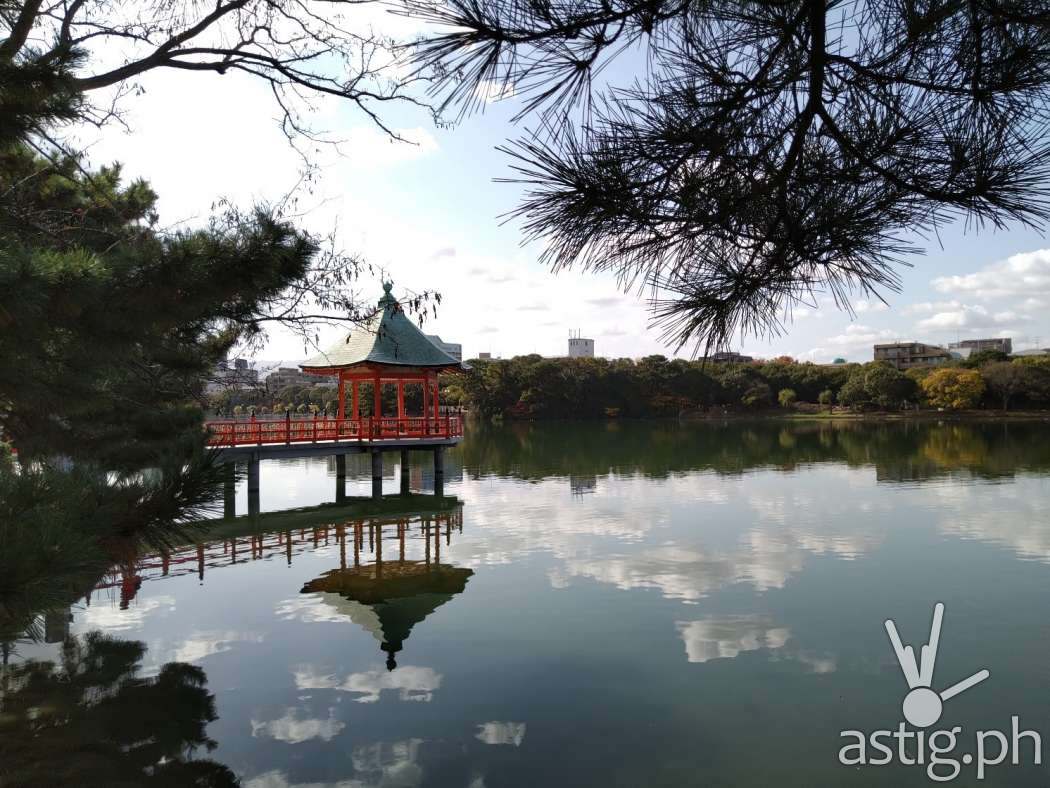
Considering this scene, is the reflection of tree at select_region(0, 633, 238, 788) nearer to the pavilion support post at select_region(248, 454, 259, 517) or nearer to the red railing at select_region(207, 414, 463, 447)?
the pavilion support post at select_region(248, 454, 259, 517)

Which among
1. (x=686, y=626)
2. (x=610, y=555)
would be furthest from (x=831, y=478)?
(x=686, y=626)

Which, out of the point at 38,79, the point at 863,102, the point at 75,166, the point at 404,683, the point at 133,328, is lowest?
the point at 404,683

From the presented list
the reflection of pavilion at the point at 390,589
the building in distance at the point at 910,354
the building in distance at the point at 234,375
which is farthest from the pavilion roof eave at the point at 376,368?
the building in distance at the point at 910,354

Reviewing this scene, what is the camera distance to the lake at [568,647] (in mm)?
4285

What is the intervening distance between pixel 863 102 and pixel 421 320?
3345 mm

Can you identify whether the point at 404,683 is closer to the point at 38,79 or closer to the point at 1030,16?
the point at 38,79

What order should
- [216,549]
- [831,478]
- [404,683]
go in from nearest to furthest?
[404,683], [216,549], [831,478]

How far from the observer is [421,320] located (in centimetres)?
495

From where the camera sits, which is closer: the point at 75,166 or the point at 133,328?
the point at 133,328

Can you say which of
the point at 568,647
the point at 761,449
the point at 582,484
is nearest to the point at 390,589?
the point at 568,647

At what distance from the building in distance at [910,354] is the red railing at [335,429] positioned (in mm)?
56321

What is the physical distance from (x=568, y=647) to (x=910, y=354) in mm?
66867

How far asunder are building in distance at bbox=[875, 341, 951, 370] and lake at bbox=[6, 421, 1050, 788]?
5629cm

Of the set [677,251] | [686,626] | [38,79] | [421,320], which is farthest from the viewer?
[686,626]
